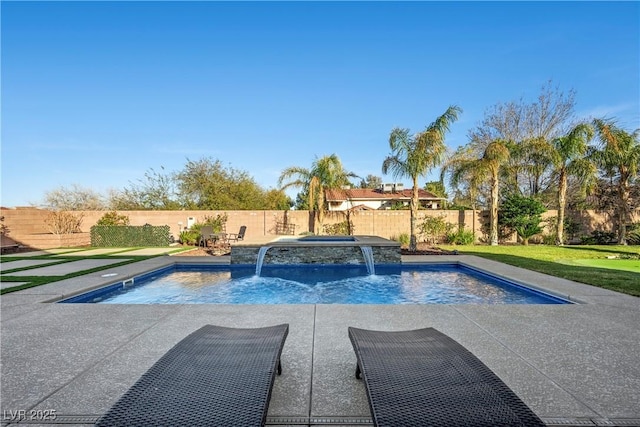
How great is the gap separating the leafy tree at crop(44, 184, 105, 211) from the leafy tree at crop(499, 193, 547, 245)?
94.2 feet

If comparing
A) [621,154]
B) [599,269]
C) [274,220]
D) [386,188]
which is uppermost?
[386,188]

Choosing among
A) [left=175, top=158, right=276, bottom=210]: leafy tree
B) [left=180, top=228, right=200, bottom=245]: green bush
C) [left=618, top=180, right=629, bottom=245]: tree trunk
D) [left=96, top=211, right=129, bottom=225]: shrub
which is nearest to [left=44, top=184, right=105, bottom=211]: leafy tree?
[left=175, top=158, right=276, bottom=210]: leafy tree

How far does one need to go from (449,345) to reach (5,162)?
22429mm

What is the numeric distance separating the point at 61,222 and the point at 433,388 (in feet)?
59.9

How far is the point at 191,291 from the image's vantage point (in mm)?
6762

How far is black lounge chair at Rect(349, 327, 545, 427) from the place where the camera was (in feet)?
4.96

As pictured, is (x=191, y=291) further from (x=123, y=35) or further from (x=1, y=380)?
(x=123, y=35)

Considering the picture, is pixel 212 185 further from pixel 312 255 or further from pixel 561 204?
pixel 561 204

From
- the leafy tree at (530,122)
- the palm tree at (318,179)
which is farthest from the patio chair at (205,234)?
the leafy tree at (530,122)

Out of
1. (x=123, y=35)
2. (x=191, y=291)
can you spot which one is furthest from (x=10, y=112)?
(x=191, y=291)

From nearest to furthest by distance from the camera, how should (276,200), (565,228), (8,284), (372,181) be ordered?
1. (8,284)
2. (565,228)
3. (276,200)
4. (372,181)

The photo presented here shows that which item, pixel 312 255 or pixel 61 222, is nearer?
pixel 312 255

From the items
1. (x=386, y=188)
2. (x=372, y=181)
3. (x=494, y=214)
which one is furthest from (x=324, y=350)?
(x=372, y=181)

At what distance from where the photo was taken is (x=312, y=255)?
31.8 ft
